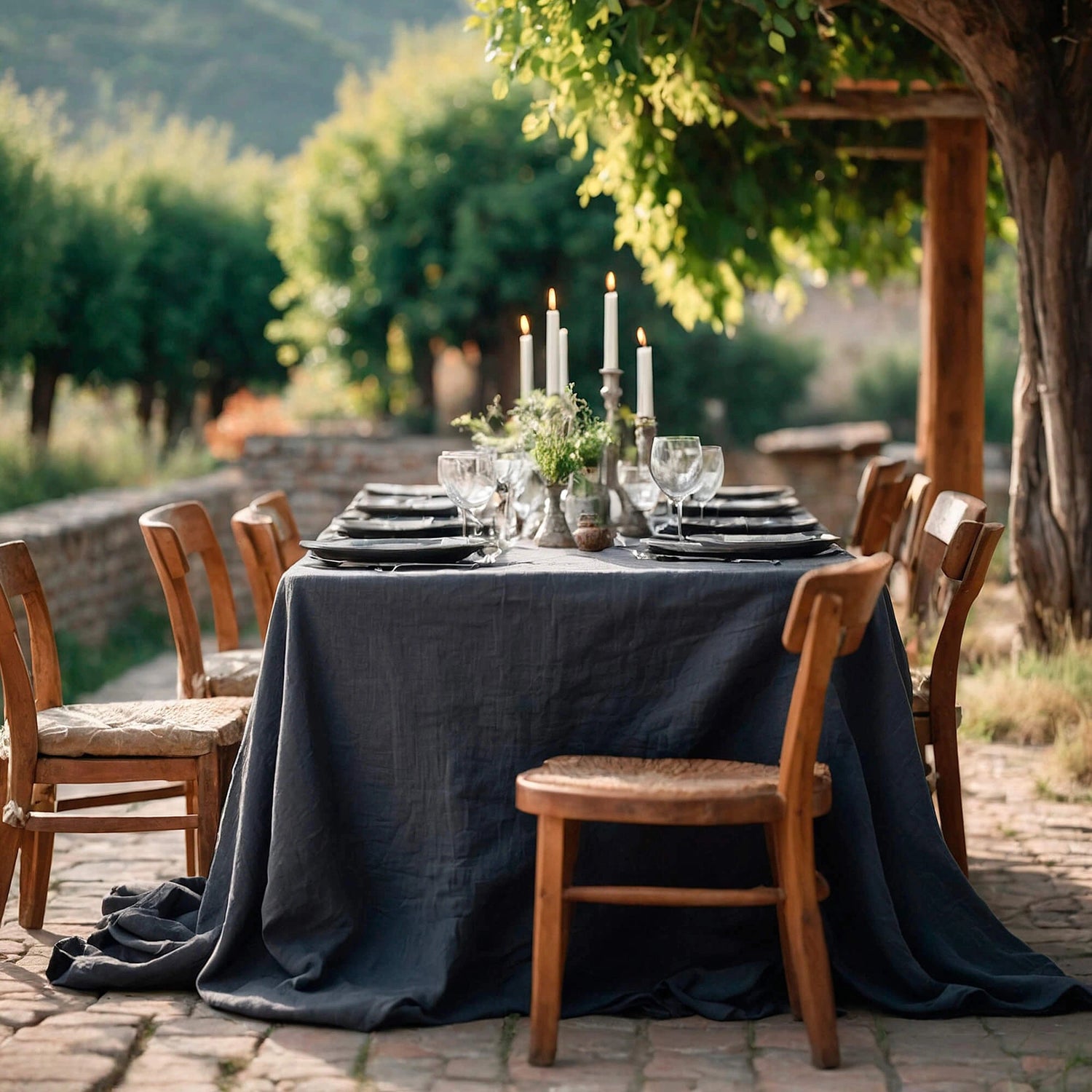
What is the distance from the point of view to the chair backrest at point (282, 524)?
4523 mm

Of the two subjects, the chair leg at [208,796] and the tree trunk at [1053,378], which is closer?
the chair leg at [208,796]

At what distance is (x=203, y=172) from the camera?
16078 mm

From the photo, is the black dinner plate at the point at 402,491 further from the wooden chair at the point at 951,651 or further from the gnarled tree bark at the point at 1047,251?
the gnarled tree bark at the point at 1047,251

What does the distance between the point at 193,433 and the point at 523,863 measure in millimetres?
13729

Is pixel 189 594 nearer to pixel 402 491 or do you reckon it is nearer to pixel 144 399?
pixel 402 491

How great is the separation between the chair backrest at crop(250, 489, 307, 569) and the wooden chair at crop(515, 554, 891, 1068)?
1820 millimetres

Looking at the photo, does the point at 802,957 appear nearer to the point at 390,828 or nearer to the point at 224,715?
the point at 390,828

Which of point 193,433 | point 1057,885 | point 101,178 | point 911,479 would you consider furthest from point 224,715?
point 193,433

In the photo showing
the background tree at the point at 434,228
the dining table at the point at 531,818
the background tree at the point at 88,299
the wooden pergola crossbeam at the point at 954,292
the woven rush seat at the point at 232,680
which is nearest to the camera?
the dining table at the point at 531,818

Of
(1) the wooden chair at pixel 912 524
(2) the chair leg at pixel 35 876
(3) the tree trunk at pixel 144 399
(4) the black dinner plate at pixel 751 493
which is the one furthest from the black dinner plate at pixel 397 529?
(3) the tree trunk at pixel 144 399

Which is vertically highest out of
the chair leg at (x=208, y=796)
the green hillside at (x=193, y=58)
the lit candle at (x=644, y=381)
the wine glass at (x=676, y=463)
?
the green hillside at (x=193, y=58)

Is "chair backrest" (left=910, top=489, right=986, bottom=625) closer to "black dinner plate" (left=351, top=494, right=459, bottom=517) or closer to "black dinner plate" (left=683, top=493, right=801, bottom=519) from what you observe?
"black dinner plate" (left=683, top=493, right=801, bottom=519)

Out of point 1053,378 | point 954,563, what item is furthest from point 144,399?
point 954,563

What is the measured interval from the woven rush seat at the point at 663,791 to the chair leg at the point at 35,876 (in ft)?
4.56
